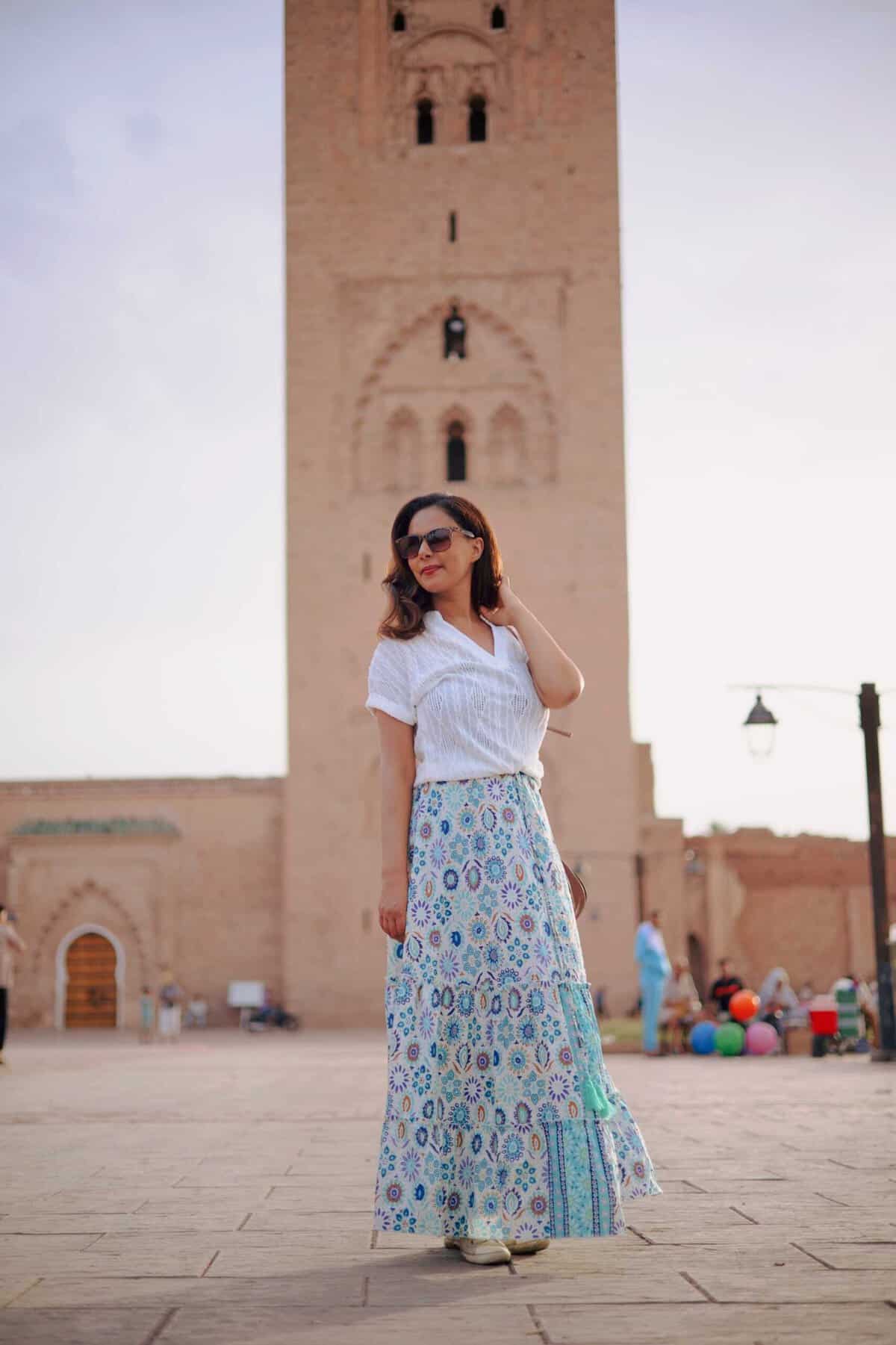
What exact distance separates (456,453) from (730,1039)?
50.2 feet

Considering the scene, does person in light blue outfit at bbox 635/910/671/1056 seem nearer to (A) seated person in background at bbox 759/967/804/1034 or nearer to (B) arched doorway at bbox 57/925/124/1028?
(A) seated person in background at bbox 759/967/804/1034

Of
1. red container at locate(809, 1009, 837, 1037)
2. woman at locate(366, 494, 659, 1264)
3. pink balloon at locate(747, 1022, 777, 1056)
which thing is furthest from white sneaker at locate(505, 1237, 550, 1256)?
pink balloon at locate(747, 1022, 777, 1056)

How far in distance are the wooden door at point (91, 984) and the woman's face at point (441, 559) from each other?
999 inches

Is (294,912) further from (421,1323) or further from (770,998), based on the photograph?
(421,1323)

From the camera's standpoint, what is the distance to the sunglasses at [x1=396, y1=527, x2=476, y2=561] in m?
4.34

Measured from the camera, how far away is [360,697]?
29000 mm

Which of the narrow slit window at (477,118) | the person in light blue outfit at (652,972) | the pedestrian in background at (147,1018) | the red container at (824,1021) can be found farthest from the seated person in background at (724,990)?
the narrow slit window at (477,118)

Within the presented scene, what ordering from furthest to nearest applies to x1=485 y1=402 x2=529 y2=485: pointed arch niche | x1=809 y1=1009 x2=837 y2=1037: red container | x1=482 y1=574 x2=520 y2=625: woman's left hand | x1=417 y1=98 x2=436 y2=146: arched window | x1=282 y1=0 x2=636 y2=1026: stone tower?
x1=417 y1=98 x2=436 y2=146: arched window < x1=485 y1=402 x2=529 y2=485: pointed arch niche < x1=282 y1=0 x2=636 y2=1026: stone tower < x1=809 y1=1009 x2=837 y2=1037: red container < x1=482 y1=574 x2=520 y2=625: woman's left hand

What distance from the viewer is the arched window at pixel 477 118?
101 feet

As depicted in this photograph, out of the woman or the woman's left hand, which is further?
the woman's left hand

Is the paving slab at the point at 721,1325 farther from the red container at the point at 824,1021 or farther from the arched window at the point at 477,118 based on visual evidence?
the arched window at the point at 477,118

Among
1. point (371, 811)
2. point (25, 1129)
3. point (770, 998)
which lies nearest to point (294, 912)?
point (371, 811)

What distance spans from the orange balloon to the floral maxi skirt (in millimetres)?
13162

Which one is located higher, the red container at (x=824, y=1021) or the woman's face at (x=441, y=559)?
the woman's face at (x=441, y=559)
